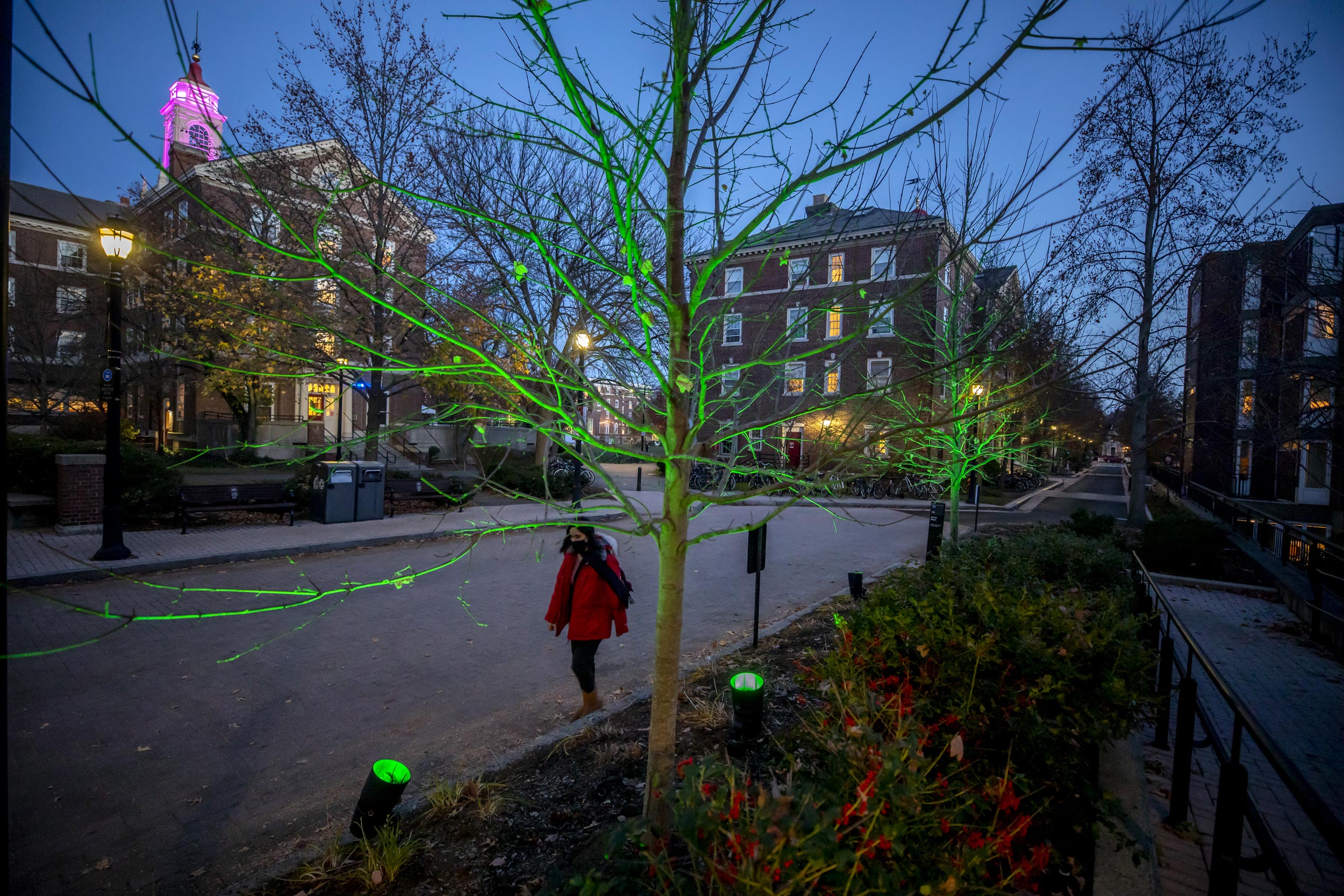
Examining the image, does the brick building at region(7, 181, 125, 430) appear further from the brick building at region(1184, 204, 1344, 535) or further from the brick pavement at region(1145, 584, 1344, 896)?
the brick building at region(1184, 204, 1344, 535)

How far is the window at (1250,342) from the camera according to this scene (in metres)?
8.72

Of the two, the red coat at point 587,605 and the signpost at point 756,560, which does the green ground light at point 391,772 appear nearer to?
the red coat at point 587,605

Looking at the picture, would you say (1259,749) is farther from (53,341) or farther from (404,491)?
(53,341)

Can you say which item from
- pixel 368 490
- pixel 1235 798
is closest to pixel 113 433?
pixel 368 490

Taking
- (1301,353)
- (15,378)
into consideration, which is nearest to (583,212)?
(1301,353)

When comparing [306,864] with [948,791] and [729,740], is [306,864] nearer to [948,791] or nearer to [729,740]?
[729,740]

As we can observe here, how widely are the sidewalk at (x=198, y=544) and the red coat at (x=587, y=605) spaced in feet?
5.78

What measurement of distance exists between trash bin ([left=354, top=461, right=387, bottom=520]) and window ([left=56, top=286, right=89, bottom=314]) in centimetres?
1551

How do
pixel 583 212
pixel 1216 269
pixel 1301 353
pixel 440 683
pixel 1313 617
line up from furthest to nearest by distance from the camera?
pixel 583 212
pixel 1216 269
pixel 1301 353
pixel 1313 617
pixel 440 683

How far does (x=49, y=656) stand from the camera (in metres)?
5.55

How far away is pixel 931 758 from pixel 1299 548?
11817mm

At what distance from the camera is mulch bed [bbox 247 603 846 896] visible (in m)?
2.90

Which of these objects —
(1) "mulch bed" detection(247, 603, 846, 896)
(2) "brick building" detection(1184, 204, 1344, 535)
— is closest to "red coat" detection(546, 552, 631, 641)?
(1) "mulch bed" detection(247, 603, 846, 896)

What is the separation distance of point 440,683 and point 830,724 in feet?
12.9
